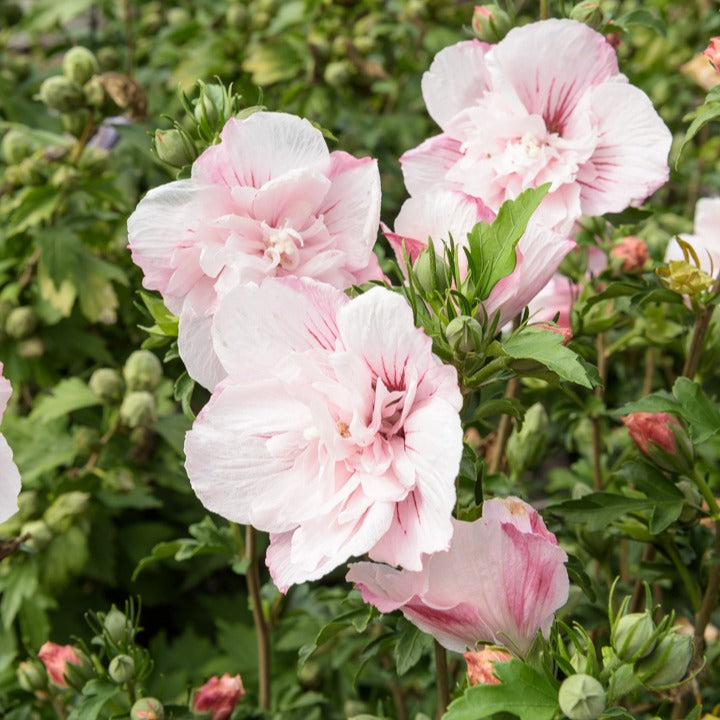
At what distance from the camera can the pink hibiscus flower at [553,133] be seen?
747 millimetres

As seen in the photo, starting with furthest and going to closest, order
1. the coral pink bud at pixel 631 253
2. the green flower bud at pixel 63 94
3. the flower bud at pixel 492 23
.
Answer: the green flower bud at pixel 63 94
the coral pink bud at pixel 631 253
the flower bud at pixel 492 23

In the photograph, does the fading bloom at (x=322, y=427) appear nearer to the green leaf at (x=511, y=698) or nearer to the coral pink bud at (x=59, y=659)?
the green leaf at (x=511, y=698)

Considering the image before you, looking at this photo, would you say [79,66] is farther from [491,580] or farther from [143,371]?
[491,580]

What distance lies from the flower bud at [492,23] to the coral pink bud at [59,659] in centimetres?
57

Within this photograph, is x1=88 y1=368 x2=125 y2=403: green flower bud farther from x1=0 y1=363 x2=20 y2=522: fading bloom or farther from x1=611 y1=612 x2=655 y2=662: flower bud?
x1=611 y1=612 x2=655 y2=662: flower bud

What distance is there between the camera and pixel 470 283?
60 cm

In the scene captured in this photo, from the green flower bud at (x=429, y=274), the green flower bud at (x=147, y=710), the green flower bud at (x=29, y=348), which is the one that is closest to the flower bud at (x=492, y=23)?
the green flower bud at (x=429, y=274)

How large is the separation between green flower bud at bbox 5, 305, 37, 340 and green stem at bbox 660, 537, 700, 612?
2.55 feet

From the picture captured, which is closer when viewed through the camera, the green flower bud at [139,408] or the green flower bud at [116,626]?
the green flower bud at [116,626]

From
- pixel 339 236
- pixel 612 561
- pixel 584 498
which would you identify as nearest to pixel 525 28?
pixel 339 236

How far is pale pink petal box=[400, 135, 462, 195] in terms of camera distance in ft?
2.56

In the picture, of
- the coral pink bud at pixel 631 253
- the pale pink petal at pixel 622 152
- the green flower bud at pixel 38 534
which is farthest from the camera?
the green flower bud at pixel 38 534

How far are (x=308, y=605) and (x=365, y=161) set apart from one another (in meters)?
0.58

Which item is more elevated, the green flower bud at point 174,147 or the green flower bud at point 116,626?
the green flower bud at point 174,147
